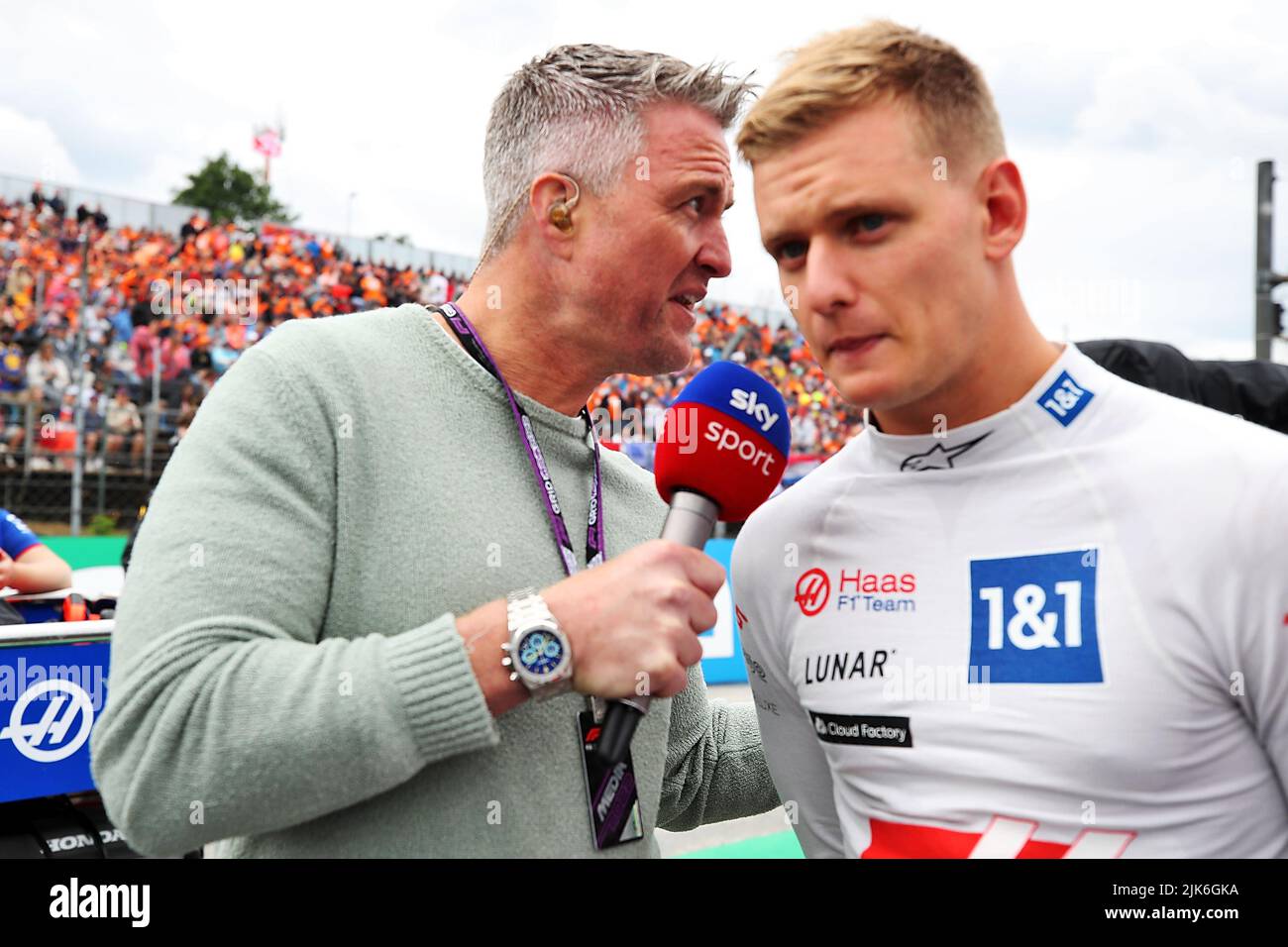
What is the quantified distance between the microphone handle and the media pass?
11.7 inches

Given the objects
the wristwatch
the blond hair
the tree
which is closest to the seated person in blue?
the wristwatch

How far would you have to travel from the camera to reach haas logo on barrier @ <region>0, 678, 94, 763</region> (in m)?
2.94

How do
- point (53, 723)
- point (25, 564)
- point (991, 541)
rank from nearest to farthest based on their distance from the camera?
point (991, 541) → point (53, 723) → point (25, 564)

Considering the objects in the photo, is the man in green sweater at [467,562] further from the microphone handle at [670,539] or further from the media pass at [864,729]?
the media pass at [864,729]

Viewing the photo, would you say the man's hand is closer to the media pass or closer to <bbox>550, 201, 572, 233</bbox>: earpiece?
the media pass

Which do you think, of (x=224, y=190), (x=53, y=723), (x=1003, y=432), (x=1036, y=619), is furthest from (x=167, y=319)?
(x=224, y=190)

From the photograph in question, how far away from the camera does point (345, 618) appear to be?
5.31ft

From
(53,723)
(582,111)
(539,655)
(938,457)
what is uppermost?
(582,111)

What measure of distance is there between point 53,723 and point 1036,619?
2665 millimetres

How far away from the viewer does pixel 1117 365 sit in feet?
10.4

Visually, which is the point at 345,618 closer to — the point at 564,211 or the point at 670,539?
the point at 670,539
